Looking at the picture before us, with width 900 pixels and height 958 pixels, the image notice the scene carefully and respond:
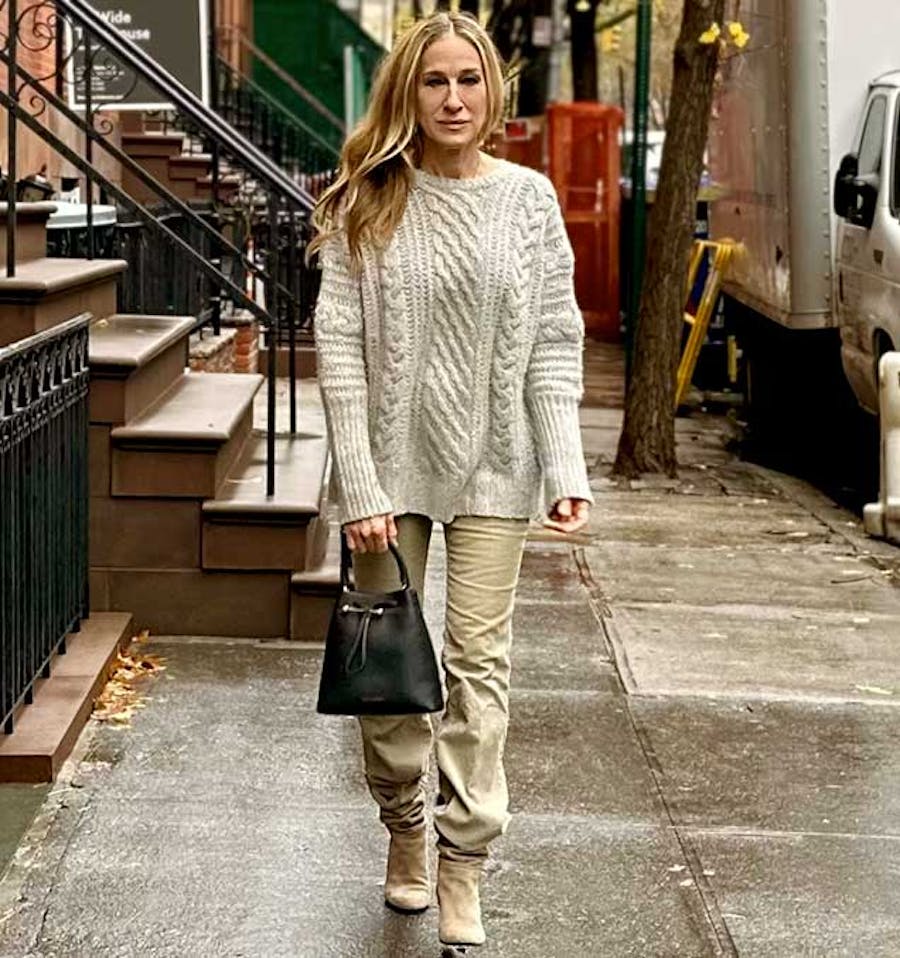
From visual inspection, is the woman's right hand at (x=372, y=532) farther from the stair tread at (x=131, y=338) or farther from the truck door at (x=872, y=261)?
the truck door at (x=872, y=261)

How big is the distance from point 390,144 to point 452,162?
148mm

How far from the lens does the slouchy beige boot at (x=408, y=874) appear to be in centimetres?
470

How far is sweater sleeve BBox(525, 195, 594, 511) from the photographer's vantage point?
4.48 m

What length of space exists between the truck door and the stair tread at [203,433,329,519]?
12.8 ft

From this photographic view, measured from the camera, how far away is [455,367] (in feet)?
14.5

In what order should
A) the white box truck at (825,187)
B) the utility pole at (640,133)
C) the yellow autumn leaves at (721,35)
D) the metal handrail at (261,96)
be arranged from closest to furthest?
the yellow autumn leaves at (721,35) → the white box truck at (825,187) → the utility pole at (640,133) → the metal handrail at (261,96)

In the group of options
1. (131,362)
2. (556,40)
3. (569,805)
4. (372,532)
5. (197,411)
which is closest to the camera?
(372,532)

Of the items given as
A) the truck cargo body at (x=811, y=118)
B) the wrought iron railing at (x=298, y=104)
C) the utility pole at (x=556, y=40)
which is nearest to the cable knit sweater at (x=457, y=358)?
the truck cargo body at (x=811, y=118)

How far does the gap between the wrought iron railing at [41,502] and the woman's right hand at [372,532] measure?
1273mm

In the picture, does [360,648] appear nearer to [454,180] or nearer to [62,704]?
[454,180]

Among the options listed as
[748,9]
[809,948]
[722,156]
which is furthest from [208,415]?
[722,156]

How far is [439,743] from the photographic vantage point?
4.49 metres

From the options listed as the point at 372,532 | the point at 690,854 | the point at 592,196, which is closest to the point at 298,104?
the point at 592,196

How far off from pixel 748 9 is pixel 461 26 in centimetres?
1038
